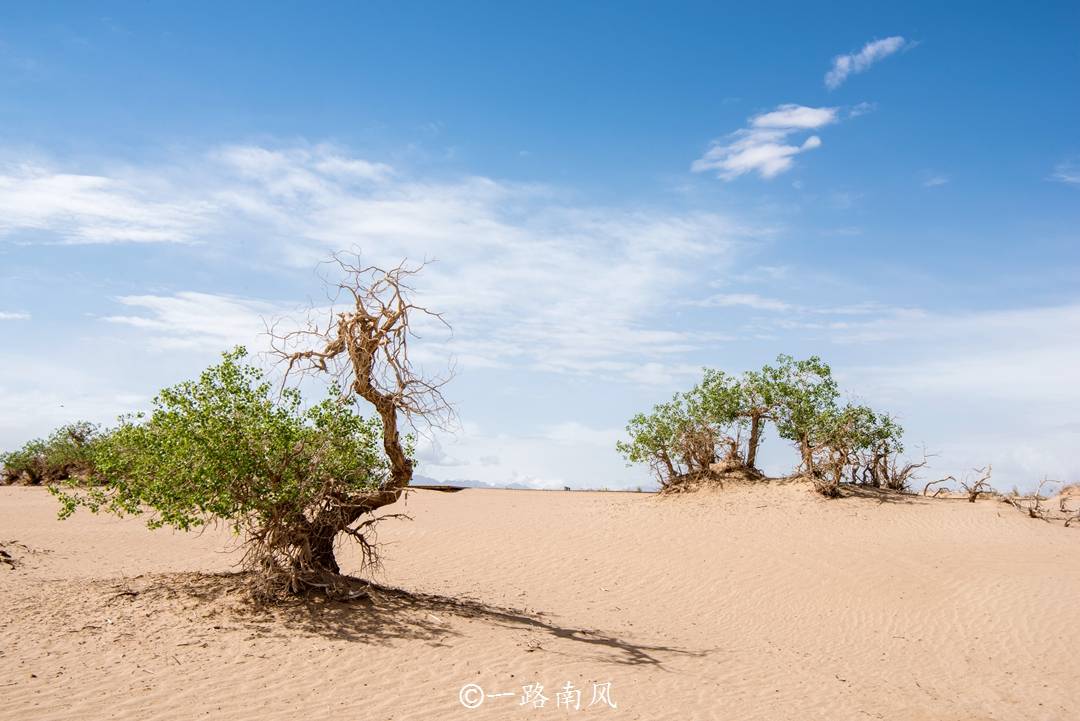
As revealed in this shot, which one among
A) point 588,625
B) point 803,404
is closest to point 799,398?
point 803,404

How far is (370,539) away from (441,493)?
38.3 ft

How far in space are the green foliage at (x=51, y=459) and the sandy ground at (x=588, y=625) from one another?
1178 cm

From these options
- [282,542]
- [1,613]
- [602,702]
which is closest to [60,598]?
Result: [1,613]

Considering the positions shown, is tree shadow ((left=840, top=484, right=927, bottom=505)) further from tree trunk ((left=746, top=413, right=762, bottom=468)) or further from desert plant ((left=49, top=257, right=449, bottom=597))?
desert plant ((left=49, top=257, right=449, bottom=597))

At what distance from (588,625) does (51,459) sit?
3366 cm

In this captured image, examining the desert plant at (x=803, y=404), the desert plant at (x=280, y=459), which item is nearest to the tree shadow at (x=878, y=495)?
the desert plant at (x=803, y=404)

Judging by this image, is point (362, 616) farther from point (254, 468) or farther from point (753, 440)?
point (753, 440)

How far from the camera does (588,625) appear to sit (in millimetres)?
14086

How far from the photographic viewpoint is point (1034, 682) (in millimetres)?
12711

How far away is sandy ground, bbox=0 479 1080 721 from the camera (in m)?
9.37

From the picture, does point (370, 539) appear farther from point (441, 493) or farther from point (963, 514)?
point (963, 514)

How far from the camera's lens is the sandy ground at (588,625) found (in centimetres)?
937

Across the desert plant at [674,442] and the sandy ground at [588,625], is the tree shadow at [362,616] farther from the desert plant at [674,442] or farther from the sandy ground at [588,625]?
the desert plant at [674,442]

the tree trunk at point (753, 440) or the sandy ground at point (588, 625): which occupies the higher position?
the tree trunk at point (753, 440)
